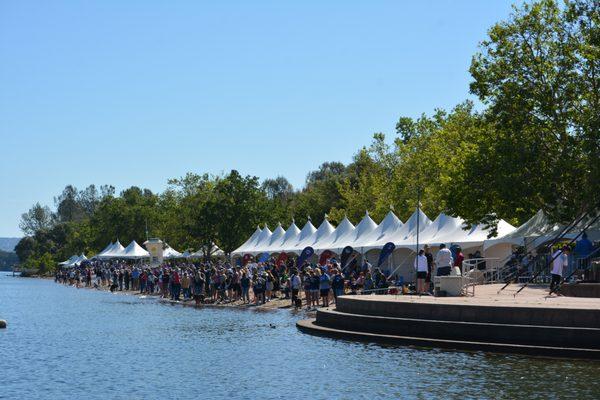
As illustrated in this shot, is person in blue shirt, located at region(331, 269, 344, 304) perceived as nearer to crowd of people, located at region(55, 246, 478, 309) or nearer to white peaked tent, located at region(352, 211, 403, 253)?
crowd of people, located at region(55, 246, 478, 309)

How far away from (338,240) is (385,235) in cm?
510

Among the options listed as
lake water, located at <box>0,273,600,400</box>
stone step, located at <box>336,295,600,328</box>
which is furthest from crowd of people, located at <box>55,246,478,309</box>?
lake water, located at <box>0,273,600,400</box>

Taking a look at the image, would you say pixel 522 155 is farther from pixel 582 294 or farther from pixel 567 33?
pixel 582 294

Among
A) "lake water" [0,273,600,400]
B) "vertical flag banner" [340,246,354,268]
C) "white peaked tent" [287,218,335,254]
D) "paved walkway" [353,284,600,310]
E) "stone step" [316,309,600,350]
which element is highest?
"white peaked tent" [287,218,335,254]

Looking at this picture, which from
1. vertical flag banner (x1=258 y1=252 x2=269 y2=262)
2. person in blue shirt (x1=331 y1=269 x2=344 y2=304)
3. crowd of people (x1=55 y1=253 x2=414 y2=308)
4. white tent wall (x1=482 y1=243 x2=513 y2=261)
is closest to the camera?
person in blue shirt (x1=331 y1=269 x2=344 y2=304)

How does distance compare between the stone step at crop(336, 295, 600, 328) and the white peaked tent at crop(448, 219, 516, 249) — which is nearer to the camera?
the stone step at crop(336, 295, 600, 328)

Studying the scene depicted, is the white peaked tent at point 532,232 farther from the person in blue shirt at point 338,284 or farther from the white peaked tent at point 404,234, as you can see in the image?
the person in blue shirt at point 338,284

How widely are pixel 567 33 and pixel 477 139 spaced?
7986 millimetres

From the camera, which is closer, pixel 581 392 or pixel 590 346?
pixel 581 392

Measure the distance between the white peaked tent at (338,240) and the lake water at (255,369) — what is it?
21080mm

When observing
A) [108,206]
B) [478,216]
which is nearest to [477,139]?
[478,216]

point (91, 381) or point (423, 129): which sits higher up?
point (423, 129)

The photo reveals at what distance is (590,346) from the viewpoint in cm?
2188

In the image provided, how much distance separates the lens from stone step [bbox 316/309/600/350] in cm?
2214
